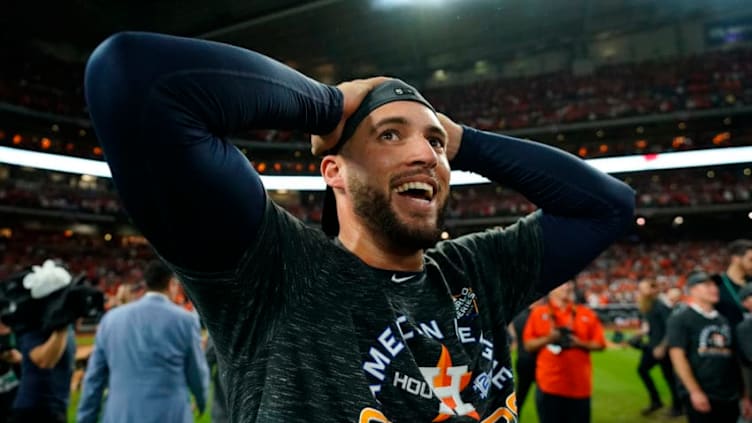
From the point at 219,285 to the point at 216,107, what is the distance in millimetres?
317

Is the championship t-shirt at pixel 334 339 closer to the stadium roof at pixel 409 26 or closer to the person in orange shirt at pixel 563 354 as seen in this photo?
the person in orange shirt at pixel 563 354

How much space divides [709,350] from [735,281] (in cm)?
104

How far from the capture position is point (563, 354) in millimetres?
4324

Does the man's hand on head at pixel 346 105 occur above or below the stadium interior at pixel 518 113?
below

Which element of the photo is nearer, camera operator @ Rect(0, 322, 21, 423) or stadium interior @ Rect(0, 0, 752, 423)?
camera operator @ Rect(0, 322, 21, 423)

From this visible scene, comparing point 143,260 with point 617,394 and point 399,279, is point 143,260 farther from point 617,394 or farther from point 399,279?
point 399,279

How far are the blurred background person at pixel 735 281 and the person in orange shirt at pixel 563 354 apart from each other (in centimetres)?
100

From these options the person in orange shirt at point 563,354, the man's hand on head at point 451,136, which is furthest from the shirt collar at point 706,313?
the man's hand on head at point 451,136

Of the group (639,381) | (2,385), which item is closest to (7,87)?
(2,385)

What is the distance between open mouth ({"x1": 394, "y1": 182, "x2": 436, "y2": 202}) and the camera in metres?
1.18

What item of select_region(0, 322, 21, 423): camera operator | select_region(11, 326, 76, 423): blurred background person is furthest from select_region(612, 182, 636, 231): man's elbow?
select_region(0, 322, 21, 423): camera operator

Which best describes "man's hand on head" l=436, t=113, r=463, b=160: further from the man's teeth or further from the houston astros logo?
the houston astros logo

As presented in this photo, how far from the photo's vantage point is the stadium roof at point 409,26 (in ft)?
59.1

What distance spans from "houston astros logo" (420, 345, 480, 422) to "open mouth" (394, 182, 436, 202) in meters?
0.35
